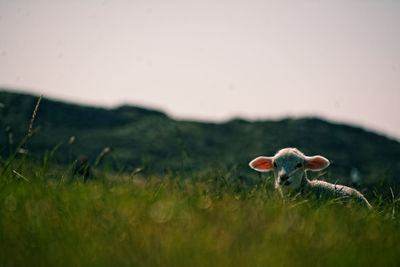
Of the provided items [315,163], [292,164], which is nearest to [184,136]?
[315,163]

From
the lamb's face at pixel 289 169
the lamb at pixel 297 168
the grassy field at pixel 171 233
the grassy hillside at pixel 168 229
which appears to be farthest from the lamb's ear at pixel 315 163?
the grassy field at pixel 171 233

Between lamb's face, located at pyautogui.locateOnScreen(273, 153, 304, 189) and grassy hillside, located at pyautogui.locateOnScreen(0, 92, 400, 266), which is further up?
lamb's face, located at pyautogui.locateOnScreen(273, 153, 304, 189)

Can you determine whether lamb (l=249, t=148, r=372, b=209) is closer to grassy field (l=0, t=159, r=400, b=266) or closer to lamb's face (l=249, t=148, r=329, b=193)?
lamb's face (l=249, t=148, r=329, b=193)

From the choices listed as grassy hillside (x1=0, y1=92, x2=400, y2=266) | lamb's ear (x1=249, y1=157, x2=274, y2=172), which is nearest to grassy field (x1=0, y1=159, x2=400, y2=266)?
grassy hillside (x1=0, y1=92, x2=400, y2=266)

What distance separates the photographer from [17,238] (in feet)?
6.59

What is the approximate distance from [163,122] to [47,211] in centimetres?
4170

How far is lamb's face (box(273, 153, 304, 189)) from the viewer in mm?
5520

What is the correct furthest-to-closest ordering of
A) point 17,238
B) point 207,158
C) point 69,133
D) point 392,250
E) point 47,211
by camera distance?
point 69,133 → point 207,158 → point 47,211 → point 392,250 → point 17,238

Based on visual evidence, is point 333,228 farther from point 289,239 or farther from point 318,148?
point 318,148

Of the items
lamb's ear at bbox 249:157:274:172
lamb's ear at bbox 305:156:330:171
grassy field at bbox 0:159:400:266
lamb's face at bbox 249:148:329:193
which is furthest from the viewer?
lamb's ear at bbox 249:157:274:172

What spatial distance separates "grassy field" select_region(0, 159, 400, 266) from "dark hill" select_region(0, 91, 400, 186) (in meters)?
29.9

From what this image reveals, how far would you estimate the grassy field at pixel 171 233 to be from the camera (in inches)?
72.4

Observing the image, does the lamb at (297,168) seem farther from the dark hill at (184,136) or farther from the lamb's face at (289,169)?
the dark hill at (184,136)

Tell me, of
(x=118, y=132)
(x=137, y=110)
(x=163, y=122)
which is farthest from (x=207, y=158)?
(x=137, y=110)
